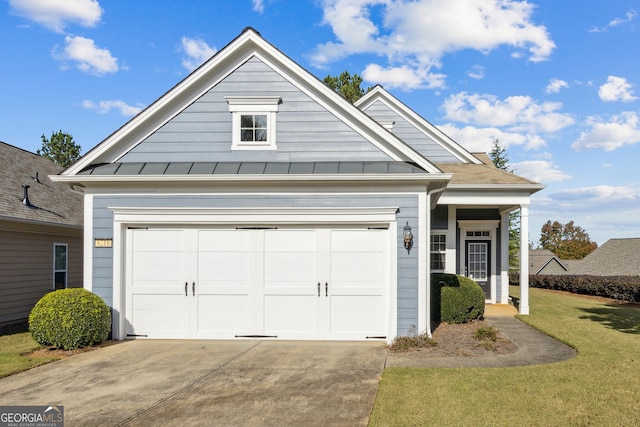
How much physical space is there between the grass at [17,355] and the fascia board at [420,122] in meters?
12.7

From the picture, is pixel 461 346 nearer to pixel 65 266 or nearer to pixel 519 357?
pixel 519 357

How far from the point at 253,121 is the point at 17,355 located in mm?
6564

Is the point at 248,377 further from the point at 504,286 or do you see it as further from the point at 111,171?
the point at 504,286

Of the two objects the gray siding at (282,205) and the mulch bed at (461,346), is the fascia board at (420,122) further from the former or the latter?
the gray siding at (282,205)

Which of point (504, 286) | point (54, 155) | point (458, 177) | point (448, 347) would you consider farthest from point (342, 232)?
point (54, 155)

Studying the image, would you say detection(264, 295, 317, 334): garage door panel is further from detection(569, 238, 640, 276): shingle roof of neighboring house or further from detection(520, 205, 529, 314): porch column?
detection(569, 238, 640, 276): shingle roof of neighboring house

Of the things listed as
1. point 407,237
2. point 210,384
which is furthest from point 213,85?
point 210,384

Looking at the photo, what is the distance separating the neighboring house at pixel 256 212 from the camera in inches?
389

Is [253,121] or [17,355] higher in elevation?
[253,121]

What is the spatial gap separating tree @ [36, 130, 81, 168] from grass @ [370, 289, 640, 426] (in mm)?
39232

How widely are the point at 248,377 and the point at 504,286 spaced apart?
1236 cm

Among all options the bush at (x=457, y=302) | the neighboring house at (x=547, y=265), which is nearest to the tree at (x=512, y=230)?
the neighboring house at (x=547, y=265)

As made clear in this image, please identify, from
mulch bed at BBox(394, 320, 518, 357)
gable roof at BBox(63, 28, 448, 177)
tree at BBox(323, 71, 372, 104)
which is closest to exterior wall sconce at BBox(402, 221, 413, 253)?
gable roof at BBox(63, 28, 448, 177)

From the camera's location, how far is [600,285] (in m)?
21.5
